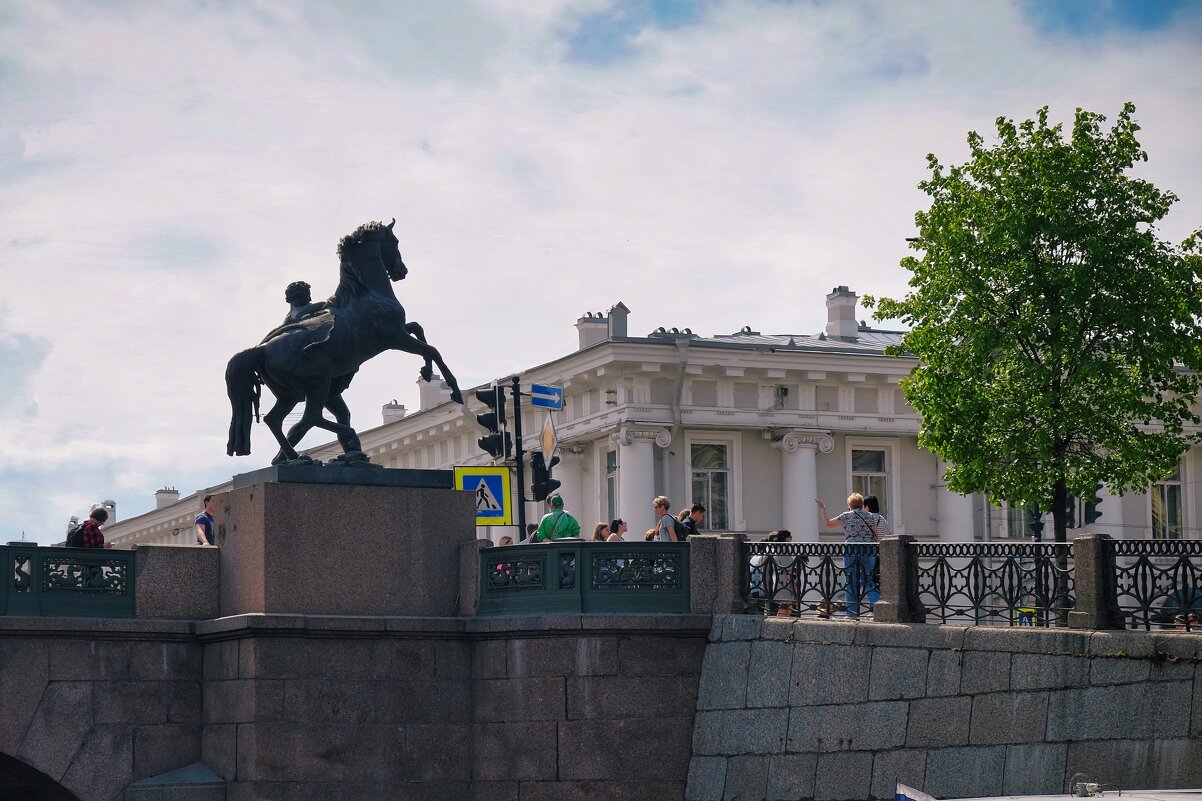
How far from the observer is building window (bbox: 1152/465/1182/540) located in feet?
152

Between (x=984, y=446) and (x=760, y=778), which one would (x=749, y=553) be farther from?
(x=984, y=446)

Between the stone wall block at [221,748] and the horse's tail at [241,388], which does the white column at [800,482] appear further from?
the stone wall block at [221,748]

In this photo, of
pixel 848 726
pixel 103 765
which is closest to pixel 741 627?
pixel 848 726

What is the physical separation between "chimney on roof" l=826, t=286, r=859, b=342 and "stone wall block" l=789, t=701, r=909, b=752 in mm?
27426

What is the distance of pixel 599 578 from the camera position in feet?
66.3

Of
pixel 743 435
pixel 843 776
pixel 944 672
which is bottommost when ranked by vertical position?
pixel 843 776

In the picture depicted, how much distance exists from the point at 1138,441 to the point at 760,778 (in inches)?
533

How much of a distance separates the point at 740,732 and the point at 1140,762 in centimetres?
479

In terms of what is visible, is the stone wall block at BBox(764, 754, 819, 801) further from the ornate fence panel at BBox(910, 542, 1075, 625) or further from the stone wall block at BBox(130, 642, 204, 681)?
the stone wall block at BBox(130, 642, 204, 681)

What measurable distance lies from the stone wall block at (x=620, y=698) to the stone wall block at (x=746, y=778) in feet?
2.57

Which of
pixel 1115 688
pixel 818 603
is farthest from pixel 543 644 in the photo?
pixel 1115 688

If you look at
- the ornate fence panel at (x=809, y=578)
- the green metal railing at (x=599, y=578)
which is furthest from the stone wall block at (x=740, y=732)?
the green metal railing at (x=599, y=578)

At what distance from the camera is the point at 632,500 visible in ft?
135

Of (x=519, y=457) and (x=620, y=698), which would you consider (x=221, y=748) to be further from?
(x=519, y=457)
